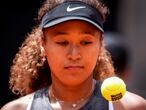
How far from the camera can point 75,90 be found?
4.35m

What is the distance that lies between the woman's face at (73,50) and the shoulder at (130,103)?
0.25 m

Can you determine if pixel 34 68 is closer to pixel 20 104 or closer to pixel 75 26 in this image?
pixel 20 104

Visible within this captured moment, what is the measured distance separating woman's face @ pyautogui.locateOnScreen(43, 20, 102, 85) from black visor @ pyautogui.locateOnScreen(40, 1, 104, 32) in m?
0.03

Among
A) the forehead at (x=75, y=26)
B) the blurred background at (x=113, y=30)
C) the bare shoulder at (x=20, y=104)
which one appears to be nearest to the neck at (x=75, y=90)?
the bare shoulder at (x=20, y=104)

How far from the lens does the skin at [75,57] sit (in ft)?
13.7

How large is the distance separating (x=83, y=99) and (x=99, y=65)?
0.45 metres

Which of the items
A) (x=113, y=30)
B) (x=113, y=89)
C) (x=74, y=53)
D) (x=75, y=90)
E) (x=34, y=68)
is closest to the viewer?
(x=113, y=89)

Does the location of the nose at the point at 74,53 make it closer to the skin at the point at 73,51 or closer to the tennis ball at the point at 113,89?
the skin at the point at 73,51

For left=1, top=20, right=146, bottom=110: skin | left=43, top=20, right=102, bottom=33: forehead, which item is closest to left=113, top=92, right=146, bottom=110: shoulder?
left=1, top=20, right=146, bottom=110: skin

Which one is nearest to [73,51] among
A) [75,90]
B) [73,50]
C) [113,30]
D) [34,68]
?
[73,50]

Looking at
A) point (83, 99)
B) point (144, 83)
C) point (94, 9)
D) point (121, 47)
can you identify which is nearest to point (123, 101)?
point (83, 99)

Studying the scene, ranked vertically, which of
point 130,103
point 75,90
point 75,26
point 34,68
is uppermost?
point 75,26

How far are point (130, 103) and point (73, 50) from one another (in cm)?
50

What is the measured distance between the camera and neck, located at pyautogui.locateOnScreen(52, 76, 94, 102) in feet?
14.3
